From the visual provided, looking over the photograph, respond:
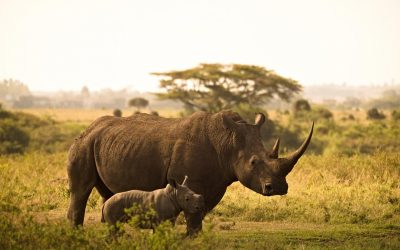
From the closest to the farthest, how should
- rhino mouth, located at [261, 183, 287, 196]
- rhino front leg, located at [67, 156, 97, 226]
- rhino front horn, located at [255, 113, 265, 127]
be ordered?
rhino mouth, located at [261, 183, 287, 196]
rhino front horn, located at [255, 113, 265, 127]
rhino front leg, located at [67, 156, 97, 226]

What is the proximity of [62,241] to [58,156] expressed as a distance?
675 inches

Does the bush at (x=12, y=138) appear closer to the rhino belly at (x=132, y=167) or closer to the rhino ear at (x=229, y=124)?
the rhino belly at (x=132, y=167)

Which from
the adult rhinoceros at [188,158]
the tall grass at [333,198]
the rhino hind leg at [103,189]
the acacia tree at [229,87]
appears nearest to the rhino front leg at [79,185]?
the adult rhinoceros at [188,158]

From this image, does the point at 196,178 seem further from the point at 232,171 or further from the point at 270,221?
the point at 270,221

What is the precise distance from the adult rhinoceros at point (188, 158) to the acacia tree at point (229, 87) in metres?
34.9

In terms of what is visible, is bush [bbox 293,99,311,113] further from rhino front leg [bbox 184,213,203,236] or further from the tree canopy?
rhino front leg [bbox 184,213,203,236]

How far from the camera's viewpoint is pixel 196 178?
10148 millimetres

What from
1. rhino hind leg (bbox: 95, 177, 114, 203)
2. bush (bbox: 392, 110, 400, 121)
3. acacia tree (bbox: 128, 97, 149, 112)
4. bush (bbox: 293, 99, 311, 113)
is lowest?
acacia tree (bbox: 128, 97, 149, 112)

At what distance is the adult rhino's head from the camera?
991cm

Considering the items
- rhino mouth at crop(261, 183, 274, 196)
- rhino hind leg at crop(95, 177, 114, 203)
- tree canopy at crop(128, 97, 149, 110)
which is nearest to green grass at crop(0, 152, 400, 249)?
rhino hind leg at crop(95, 177, 114, 203)

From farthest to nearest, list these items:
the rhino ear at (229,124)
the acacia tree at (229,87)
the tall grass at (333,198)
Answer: the acacia tree at (229,87), the tall grass at (333,198), the rhino ear at (229,124)

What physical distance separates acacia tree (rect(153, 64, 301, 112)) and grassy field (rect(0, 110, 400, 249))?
2532cm

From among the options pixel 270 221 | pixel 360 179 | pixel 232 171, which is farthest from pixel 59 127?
pixel 232 171

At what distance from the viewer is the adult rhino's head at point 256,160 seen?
991 cm
